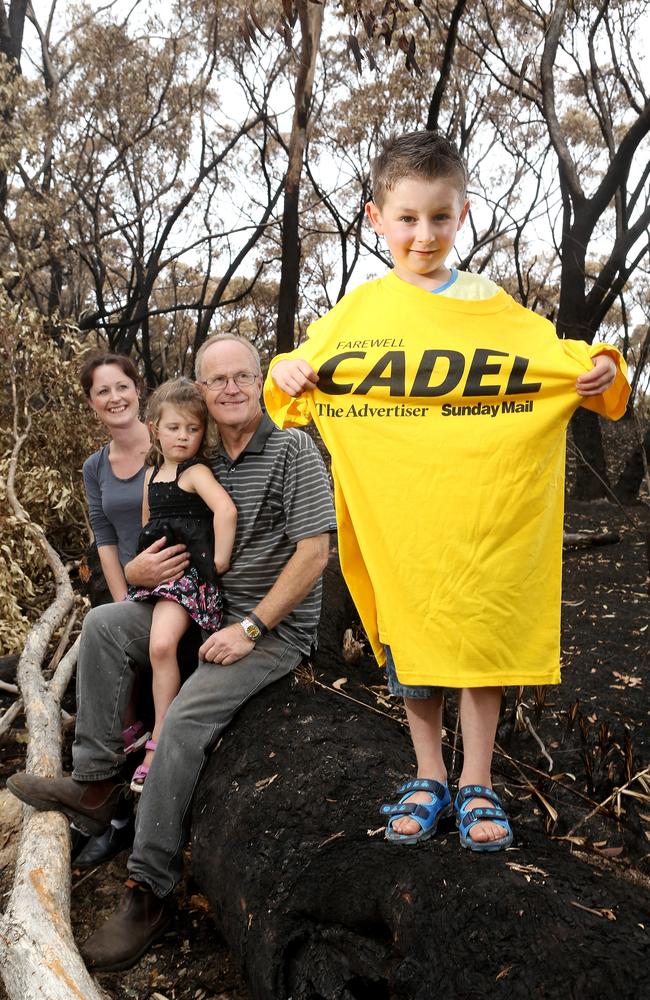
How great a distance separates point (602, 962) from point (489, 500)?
43.9 inches

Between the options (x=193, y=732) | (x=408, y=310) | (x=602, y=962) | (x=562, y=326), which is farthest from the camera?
(x=562, y=326)

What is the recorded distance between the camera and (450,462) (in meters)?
2.38

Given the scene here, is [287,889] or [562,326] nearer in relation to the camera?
[287,889]

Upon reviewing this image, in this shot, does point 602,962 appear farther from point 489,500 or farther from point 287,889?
point 489,500

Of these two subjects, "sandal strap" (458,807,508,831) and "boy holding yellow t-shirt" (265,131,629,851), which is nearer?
"sandal strap" (458,807,508,831)

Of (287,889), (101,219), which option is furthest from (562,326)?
(101,219)

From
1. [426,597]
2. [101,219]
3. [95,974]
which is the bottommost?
[95,974]

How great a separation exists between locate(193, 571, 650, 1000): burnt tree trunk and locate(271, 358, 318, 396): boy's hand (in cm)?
121

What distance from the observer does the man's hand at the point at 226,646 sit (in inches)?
121

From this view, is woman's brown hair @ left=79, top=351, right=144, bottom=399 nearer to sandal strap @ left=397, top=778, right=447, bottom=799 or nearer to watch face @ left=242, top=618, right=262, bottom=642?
watch face @ left=242, top=618, right=262, bottom=642

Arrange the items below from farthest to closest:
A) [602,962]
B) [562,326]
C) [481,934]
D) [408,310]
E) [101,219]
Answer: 1. [101,219]
2. [562,326]
3. [408,310]
4. [481,934]
5. [602,962]

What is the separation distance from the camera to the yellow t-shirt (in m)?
2.32

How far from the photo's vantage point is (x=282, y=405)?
2641 mm

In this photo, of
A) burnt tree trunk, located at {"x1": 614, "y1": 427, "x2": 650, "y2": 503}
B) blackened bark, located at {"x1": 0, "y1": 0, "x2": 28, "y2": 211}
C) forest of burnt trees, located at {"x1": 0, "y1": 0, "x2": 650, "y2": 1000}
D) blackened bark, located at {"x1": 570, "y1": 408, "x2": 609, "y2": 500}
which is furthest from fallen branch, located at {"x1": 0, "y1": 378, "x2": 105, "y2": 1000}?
blackened bark, located at {"x1": 0, "y1": 0, "x2": 28, "y2": 211}
